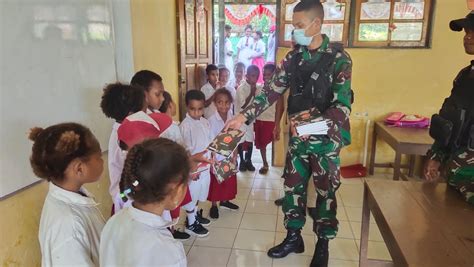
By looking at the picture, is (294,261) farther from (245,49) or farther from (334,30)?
(245,49)

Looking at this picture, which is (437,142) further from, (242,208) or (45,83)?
(45,83)

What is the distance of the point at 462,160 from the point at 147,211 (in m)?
1.47

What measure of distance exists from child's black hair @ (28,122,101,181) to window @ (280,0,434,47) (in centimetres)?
322

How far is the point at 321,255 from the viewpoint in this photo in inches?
84.0

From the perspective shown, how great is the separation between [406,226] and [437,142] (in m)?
0.73

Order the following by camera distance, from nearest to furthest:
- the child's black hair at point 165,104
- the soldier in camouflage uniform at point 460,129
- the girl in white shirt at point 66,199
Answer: the girl in white shirt at point 66,199 → the soldier in camouflage uniform at point 460,129 → the child's black hair at point 165,104

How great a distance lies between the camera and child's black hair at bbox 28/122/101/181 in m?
1.21

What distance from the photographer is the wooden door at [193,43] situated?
11.3 feet

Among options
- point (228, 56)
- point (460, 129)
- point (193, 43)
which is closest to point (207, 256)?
point (460, 129)

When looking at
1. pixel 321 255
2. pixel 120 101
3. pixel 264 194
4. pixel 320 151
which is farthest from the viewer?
pixel 264 194

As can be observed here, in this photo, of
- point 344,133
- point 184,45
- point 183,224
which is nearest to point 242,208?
point 183,224

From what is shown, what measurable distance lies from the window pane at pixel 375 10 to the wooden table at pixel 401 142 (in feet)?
3.84

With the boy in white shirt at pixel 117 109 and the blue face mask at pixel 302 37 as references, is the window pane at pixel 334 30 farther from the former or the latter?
the boy in white shirt at pixel 117 109

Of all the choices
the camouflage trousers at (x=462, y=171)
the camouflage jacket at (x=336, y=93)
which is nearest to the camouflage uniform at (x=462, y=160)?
the camouflage trousers at (x=462, y=171)
